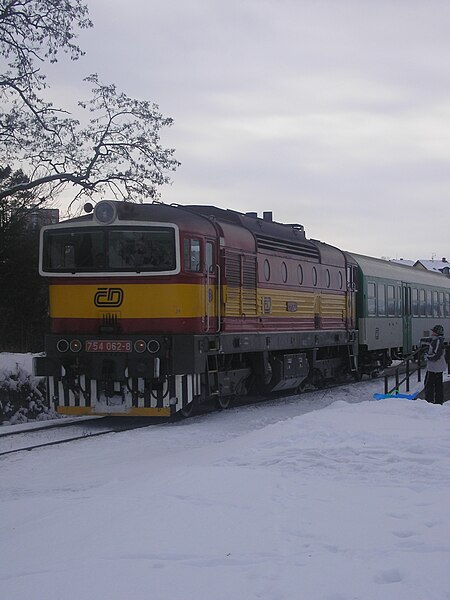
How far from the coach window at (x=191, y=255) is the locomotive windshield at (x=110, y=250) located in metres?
0.20

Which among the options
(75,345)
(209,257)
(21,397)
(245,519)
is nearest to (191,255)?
(209,257)

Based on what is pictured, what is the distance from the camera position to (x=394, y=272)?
26.1m

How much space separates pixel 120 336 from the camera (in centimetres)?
1284

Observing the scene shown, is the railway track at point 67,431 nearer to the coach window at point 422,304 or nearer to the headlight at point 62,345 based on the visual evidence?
the headlight at point 62,345

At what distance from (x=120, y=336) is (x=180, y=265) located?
4.98 feet

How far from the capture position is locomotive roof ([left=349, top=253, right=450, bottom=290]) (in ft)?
76.5

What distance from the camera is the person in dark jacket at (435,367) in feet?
48.8

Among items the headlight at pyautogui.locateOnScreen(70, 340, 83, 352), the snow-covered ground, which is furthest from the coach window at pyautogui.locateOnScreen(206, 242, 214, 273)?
the snow-covered ground

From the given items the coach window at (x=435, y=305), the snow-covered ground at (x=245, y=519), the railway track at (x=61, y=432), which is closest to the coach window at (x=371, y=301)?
the coach window at (x=435, y=305)

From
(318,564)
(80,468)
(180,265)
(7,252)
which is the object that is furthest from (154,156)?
(318,564)

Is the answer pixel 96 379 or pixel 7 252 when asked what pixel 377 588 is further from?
pixel 7 252

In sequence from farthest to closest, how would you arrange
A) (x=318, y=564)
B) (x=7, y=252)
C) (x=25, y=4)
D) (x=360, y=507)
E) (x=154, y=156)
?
(x=7, y=252) < (x=154, y=156) < (x=25, y=4) < (x=360, y=507) < (x=318, y=564)

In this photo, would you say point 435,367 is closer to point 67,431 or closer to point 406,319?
point 67,431

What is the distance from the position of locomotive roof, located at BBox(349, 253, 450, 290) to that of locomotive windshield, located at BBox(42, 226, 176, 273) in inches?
426
